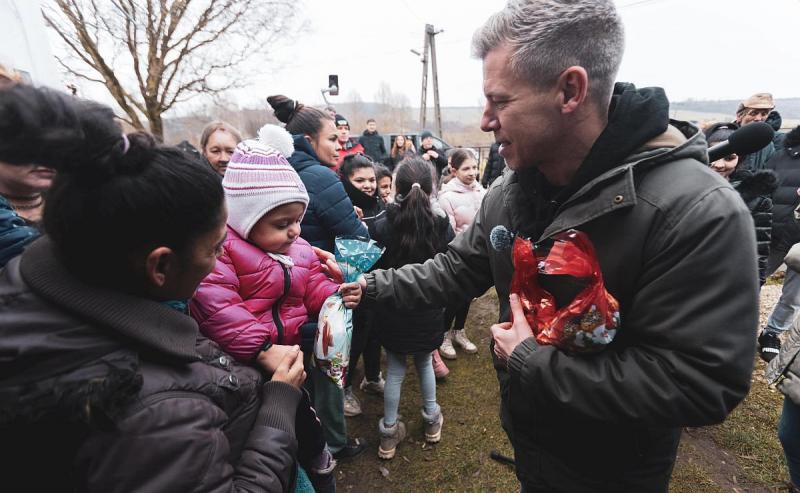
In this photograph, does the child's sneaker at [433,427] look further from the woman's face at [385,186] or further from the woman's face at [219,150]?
the woman's face at [219,150]

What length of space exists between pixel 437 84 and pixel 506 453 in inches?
682

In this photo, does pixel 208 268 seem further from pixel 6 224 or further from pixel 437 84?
pixel 437 84

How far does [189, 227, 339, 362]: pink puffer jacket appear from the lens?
1.43 m

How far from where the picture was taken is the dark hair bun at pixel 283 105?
3.06 metres

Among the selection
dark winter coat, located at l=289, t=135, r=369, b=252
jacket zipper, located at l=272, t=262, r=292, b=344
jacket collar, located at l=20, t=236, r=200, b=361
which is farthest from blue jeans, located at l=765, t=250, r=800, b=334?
jacket collar, located at l=20, t=236, r=200, b=361

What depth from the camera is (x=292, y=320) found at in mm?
1854

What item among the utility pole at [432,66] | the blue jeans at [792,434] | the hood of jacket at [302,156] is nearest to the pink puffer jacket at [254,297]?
the hood of jacket at [302,156]

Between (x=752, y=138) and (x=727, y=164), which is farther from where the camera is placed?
(x=727, y=164)

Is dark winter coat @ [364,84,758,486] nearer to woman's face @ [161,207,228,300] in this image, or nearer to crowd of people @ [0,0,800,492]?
crowd of people @ [0,0,800,492]

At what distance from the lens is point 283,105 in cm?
308

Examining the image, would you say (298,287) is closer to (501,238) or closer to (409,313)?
(501,238)

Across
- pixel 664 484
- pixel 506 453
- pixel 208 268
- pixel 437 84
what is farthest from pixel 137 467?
pixel 437 84

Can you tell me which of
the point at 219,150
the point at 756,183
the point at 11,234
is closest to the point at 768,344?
the point at 756,183

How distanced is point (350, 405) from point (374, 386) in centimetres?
33
